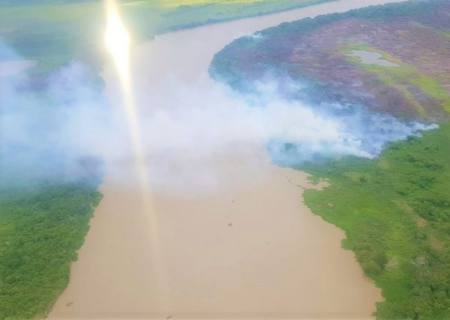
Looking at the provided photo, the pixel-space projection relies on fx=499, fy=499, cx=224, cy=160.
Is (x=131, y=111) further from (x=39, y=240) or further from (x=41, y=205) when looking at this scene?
(x=39, y=240)

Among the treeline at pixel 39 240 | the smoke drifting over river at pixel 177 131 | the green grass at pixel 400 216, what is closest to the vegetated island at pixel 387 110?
the green grass at pixel 400 216

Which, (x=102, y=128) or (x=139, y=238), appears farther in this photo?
(x=102, y=128)

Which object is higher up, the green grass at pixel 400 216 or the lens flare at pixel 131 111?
the lens flare at pixel 131 111

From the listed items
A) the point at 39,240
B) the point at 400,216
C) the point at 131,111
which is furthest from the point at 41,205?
the point at 400,216

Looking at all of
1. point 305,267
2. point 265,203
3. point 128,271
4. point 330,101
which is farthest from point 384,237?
point 330,101

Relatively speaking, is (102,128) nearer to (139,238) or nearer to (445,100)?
(139,238)

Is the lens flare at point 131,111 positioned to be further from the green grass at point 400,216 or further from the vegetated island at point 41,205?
the green grass at point 400,216

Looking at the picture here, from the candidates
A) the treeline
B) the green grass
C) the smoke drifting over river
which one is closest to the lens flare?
the smoke drifting over river

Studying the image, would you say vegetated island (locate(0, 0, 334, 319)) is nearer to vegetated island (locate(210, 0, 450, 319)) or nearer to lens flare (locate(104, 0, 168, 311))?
lens flare (locate(104, 0, 168, 311))
